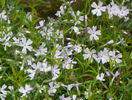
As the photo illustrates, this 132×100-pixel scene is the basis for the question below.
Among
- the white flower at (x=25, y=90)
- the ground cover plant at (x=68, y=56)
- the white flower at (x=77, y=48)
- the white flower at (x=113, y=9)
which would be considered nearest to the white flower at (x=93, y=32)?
the ground cover plant at (x=68, y=56)

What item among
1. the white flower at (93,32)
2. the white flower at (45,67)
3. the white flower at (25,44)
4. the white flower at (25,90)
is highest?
the white flower at (93,32)

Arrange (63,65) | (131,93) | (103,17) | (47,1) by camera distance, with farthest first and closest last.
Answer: (47,1) → (103,17) → (63,65) → (131,93)

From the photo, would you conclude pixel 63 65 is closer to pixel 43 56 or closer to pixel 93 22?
pixel 43 56

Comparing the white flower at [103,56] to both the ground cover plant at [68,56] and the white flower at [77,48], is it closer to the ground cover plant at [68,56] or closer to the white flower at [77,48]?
the ground cover plant at [68,56]

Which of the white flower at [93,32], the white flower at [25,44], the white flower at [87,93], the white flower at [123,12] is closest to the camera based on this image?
the white flower at [87,93]

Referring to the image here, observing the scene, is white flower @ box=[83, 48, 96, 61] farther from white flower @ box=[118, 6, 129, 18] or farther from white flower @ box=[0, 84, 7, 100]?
white flower @ box=[0, 84, 7, 100]

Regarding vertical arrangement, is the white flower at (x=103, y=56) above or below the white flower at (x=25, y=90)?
above

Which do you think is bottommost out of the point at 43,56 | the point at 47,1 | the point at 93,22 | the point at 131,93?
the point at 131,93

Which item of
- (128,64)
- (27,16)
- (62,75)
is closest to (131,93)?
(128,64)

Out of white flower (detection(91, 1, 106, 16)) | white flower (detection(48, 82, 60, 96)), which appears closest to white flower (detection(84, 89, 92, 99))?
white flower (detection(48, 82, 60, 96))
